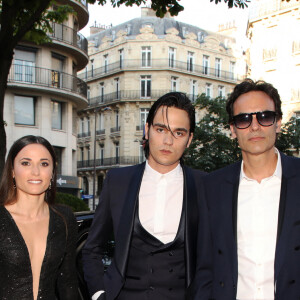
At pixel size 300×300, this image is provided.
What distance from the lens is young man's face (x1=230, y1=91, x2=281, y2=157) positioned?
10.3ft

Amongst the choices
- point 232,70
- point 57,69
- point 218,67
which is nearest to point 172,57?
point 218,67

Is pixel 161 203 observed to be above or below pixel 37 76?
below

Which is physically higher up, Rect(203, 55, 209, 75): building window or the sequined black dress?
Rect(203, 55, 209, 75): building window

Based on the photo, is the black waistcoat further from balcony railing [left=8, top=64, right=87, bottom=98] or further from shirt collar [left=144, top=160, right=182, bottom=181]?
balcony railing [left=8, top=64, right=87, bottom=98]

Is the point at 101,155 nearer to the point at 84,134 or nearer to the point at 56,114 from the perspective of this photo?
the point at 84,134

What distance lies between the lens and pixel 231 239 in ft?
9.98

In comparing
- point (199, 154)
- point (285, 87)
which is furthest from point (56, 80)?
point (285, 87)

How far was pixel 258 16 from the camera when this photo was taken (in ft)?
116

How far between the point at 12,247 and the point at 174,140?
1.44 m

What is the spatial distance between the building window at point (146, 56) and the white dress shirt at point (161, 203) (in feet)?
155

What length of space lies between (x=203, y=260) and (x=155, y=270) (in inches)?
14.1

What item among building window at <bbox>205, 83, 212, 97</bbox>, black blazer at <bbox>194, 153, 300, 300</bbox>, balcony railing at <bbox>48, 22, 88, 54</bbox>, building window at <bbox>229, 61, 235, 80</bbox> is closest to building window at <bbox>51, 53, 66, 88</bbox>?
balcony railing at <bbox>48, 22, 88, 54</bbox>

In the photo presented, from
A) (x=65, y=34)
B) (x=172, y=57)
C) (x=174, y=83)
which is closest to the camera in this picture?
(x=65, y=34)

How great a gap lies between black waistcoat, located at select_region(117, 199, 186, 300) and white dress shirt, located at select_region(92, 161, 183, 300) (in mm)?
65
